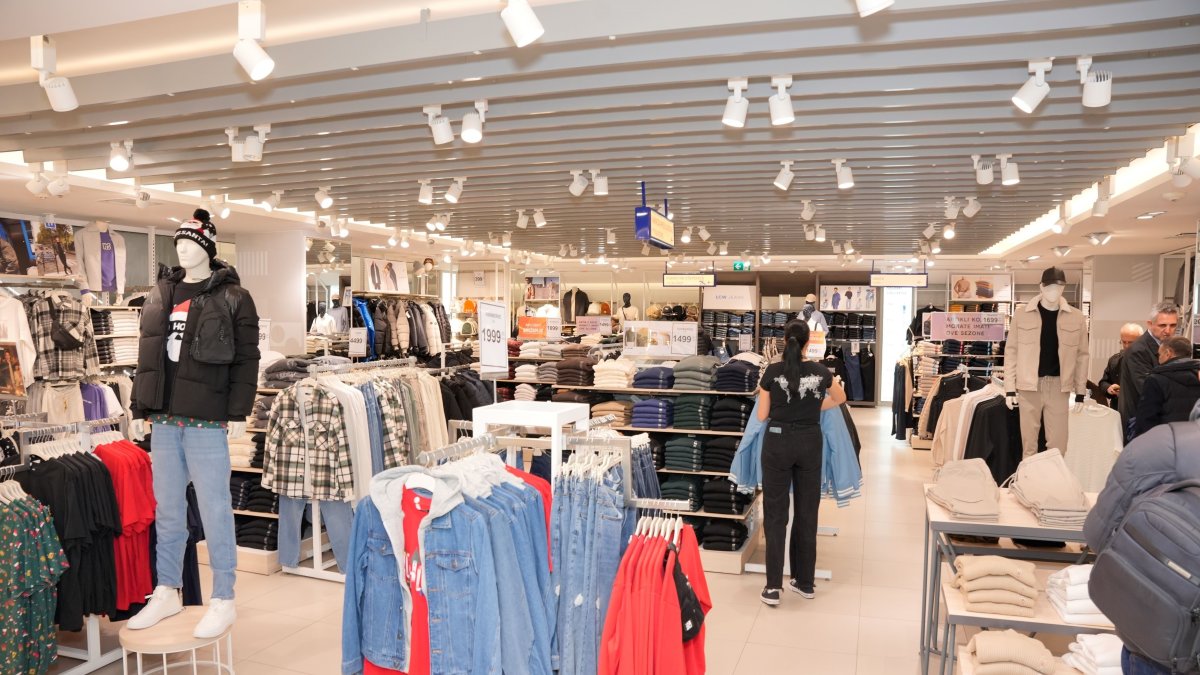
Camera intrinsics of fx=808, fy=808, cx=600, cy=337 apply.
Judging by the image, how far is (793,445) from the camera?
511 centimetres

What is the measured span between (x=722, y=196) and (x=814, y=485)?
4.00 metres

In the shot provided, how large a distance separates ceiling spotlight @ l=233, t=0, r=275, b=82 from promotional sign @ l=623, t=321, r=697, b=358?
13.2 feet

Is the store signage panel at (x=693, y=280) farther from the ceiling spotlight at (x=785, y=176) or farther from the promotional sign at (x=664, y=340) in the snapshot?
the ceiling spotlight at (x=785, y=176)

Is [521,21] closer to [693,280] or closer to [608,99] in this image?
[608,99]

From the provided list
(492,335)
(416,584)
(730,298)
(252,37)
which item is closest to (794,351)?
(492,335)

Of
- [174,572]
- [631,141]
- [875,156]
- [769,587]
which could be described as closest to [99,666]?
[174,572]

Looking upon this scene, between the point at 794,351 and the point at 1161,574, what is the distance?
127 inches

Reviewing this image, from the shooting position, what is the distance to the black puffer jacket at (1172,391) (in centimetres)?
475

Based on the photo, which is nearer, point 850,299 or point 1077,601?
point 1077,601

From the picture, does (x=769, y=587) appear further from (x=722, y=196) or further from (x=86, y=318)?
(x=86, y=318)

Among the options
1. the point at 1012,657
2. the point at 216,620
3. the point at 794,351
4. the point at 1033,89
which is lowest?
the point at 216,620

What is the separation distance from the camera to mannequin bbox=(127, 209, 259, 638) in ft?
11.6

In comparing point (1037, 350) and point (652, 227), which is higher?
point (652, 227)

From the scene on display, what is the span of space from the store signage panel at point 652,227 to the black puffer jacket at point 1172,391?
13.9 ft
